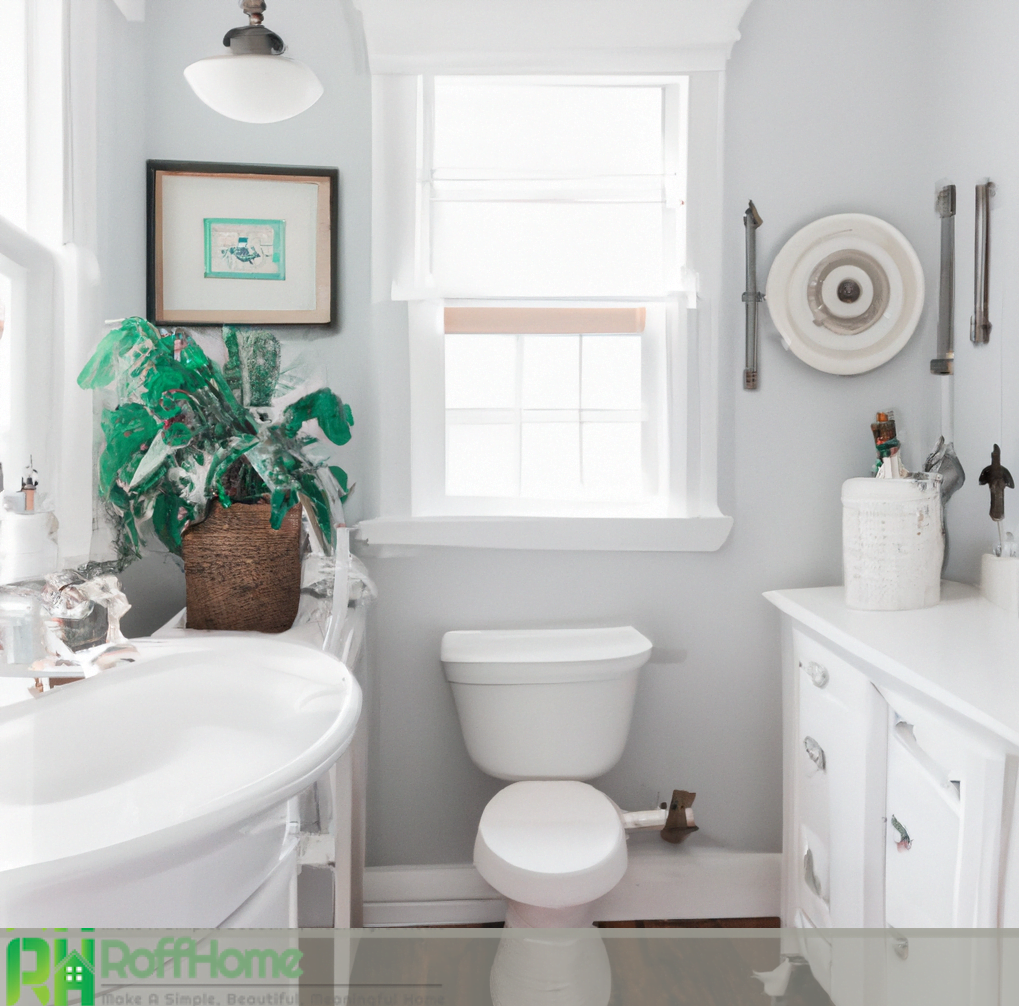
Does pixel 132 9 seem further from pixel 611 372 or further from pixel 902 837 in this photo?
pixel 902 837

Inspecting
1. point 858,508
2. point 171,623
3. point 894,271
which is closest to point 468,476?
point 171,623

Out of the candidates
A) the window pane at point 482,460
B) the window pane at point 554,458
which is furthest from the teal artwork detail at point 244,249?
the window pane at point 554,458

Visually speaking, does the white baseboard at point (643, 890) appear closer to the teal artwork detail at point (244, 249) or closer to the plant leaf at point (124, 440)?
the plant leaf at point (124, 440)

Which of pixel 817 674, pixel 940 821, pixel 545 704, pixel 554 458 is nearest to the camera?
pixel 940 821

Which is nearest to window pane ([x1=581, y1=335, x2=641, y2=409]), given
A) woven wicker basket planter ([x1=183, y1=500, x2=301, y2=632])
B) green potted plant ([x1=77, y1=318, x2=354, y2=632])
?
green potted plant ([x1=77, y1=318, x2=354, y2=632])

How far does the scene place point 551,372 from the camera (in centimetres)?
180

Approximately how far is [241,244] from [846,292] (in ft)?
4.52

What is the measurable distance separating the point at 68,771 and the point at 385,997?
45 centimetres

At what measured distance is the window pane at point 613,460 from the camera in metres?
1.82

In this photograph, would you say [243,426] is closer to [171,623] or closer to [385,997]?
[171,623]

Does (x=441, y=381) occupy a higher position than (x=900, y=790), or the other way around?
(x=441, y=381)

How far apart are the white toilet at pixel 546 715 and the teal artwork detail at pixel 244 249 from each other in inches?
35.9

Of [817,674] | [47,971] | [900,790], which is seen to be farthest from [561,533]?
[47,971]

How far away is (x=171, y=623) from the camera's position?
4.62 feet
